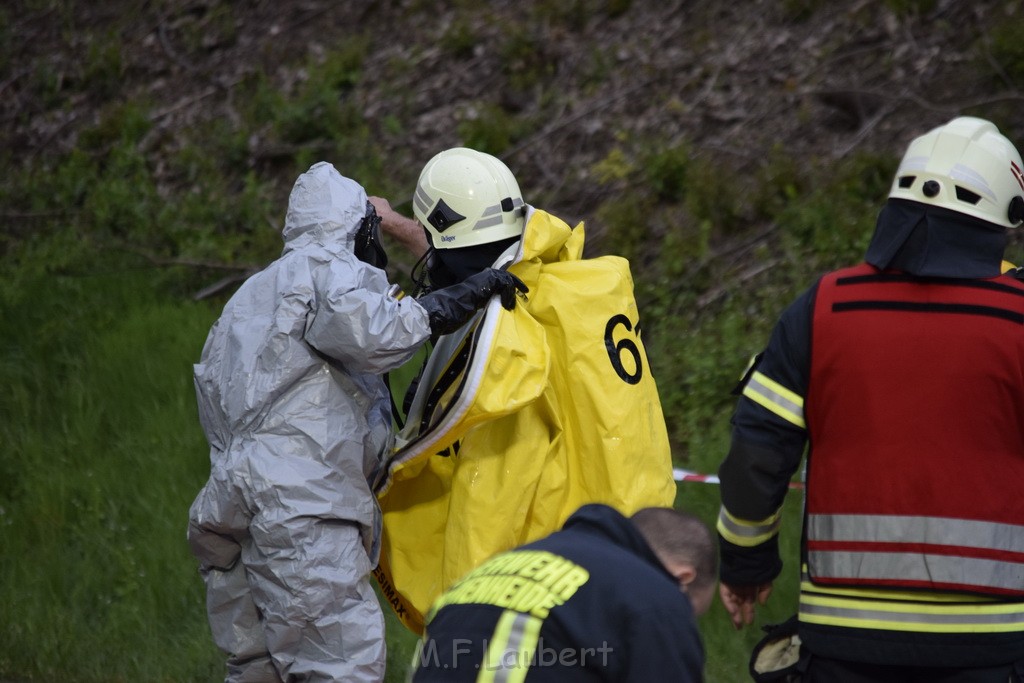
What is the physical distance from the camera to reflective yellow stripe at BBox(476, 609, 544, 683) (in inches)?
95.4

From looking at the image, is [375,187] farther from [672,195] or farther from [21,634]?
[21,634]

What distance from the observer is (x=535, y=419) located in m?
3.96

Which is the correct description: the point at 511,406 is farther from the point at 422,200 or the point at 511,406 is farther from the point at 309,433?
the point at 422,200

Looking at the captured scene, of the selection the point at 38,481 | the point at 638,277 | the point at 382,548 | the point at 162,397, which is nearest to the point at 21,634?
the point at 38,481

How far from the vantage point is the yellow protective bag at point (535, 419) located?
383 cm

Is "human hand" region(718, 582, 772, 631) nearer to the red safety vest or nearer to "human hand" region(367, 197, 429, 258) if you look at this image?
the red safety vest

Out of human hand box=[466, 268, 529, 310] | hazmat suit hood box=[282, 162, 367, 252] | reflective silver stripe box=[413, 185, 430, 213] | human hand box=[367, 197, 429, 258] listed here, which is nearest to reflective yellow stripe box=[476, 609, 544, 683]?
human hand box=[466, 268, 529, 310]

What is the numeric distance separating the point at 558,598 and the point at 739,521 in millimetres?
1082

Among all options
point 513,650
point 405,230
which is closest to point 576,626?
point 513,650

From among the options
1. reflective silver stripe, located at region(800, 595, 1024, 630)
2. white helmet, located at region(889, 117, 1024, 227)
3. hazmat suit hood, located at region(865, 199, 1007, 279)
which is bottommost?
reflective silver stripe, located at region(800, 595, 1024, 630)

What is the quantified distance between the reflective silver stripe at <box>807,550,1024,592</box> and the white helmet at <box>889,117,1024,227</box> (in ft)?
2.78

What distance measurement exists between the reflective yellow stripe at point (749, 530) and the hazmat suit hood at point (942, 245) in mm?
741

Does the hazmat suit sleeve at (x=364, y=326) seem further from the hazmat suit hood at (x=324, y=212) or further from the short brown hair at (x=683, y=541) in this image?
the short brown hair at (x=683, y=541)

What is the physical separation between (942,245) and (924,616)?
3.01 feet
